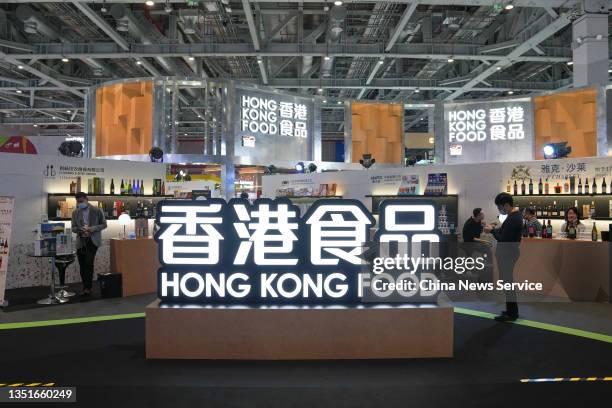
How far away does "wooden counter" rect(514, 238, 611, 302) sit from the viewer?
6.13 metres

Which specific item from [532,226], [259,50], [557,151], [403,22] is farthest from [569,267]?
[259,50]

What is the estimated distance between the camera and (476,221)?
673cm

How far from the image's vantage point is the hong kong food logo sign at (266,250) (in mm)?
3770

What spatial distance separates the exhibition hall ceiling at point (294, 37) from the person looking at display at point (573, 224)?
4600mm

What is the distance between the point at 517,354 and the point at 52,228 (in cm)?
614

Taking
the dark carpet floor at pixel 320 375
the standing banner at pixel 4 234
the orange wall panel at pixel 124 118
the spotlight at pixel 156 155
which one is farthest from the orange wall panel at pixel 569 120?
the standing banner at pixel 4 234

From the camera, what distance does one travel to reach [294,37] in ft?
40.9

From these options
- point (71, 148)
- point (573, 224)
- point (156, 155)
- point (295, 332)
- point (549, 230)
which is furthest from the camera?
point (156, 155)

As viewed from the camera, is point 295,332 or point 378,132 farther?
point 378,132

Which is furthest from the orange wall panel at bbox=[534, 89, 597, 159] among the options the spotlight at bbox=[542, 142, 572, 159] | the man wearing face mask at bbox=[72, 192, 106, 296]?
the man wearing face mask at bbox=[72, 192, 106, 296]

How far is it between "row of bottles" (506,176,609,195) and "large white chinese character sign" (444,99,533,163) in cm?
381

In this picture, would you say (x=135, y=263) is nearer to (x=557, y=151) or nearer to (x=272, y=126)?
(x=272, y=126)

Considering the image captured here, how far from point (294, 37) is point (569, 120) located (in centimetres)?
748

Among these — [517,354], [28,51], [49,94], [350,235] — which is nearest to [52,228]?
[350,235]
